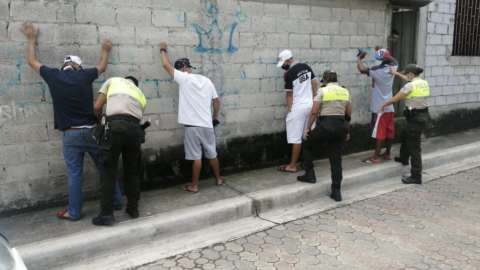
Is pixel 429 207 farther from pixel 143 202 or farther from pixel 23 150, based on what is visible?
pixel 23 150

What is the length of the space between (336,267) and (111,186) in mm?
2446

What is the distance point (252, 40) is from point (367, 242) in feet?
11.0

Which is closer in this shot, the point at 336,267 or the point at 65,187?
the point at 336,267

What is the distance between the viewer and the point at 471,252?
12.6 ft

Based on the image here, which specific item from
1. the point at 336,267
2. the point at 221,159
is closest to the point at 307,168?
the point at 221,159

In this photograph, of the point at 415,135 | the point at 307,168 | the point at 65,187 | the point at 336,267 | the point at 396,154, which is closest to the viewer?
the point at 336,267

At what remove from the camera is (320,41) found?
6.63m

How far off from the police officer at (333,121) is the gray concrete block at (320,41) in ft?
4.77

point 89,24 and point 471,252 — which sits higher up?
point 89,24

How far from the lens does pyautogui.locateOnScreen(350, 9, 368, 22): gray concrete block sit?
6.98 metres

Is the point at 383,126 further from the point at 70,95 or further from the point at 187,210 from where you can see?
the point at 70,95

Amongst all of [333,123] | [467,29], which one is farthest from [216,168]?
[467,29]

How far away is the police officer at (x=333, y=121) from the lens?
5172 millimetres

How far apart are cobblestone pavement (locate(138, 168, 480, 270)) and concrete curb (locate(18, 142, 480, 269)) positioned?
1.54ft
